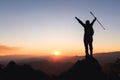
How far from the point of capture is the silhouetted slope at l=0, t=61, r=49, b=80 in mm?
31220

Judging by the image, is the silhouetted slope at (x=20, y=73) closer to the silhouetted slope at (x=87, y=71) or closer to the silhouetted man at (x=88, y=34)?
the silhouetted slope at (x=87, y=71)

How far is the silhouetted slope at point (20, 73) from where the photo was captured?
3122 cm

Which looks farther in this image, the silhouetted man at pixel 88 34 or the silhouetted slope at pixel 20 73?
the silhouetted slope at pixel 20 73

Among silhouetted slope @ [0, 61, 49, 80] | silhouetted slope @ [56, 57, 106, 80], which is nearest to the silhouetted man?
silhouetted slope @ [56, 57, 106, 80]

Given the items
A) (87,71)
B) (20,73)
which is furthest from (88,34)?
(20,73)

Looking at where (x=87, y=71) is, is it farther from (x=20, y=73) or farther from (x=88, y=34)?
(x=20, y=73)

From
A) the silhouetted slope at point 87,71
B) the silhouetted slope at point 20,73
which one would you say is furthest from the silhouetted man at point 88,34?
the silhouetted slope at point 20,73

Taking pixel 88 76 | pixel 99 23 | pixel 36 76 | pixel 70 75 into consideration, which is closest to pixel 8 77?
pixel 36 76

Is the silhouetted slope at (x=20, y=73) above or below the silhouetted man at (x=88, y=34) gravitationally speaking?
below

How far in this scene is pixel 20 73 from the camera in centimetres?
3161

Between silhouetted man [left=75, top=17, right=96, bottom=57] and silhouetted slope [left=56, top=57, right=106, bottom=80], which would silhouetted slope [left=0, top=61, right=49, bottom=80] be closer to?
silhouetted slope [left=56, top=57, right=106, bottom=80]

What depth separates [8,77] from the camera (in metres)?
31.2

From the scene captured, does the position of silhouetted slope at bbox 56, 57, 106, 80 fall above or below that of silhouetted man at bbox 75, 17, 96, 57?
below

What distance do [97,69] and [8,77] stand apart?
10.7 m
